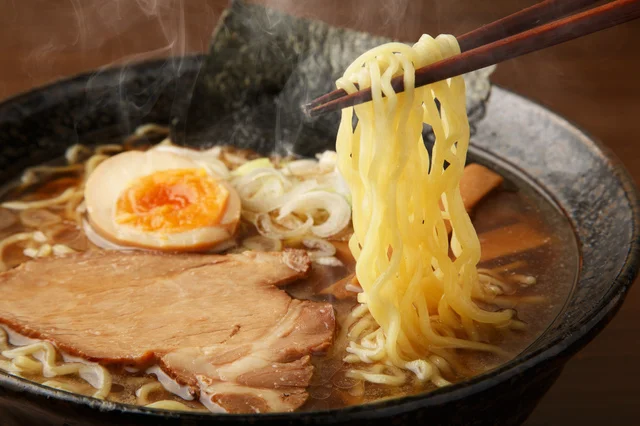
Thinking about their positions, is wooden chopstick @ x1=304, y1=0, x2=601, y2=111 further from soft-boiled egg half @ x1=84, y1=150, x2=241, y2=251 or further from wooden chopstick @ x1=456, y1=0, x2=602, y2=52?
soft-boiled egg half @ x1=84, y1=150, x2=241, y2=251

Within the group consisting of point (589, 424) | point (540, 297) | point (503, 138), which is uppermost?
point (503, 138)

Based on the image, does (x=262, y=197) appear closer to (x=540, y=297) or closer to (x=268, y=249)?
(x=268, y=249)

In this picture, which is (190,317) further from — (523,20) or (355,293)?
(523,20)

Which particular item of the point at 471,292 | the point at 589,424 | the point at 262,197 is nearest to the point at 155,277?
the point at 262,197

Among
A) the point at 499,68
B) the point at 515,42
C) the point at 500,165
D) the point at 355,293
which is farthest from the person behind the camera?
the point at 499,68

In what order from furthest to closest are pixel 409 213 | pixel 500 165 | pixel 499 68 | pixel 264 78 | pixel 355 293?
1. pixel 499 68
2. pixel 264 78
3. pixel 500 165
4. pixel 355 293
5. pixel 409 213

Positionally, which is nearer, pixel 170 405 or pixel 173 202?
pixel 170 405

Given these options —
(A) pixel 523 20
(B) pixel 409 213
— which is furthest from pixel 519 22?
(B) pixel 409 213
